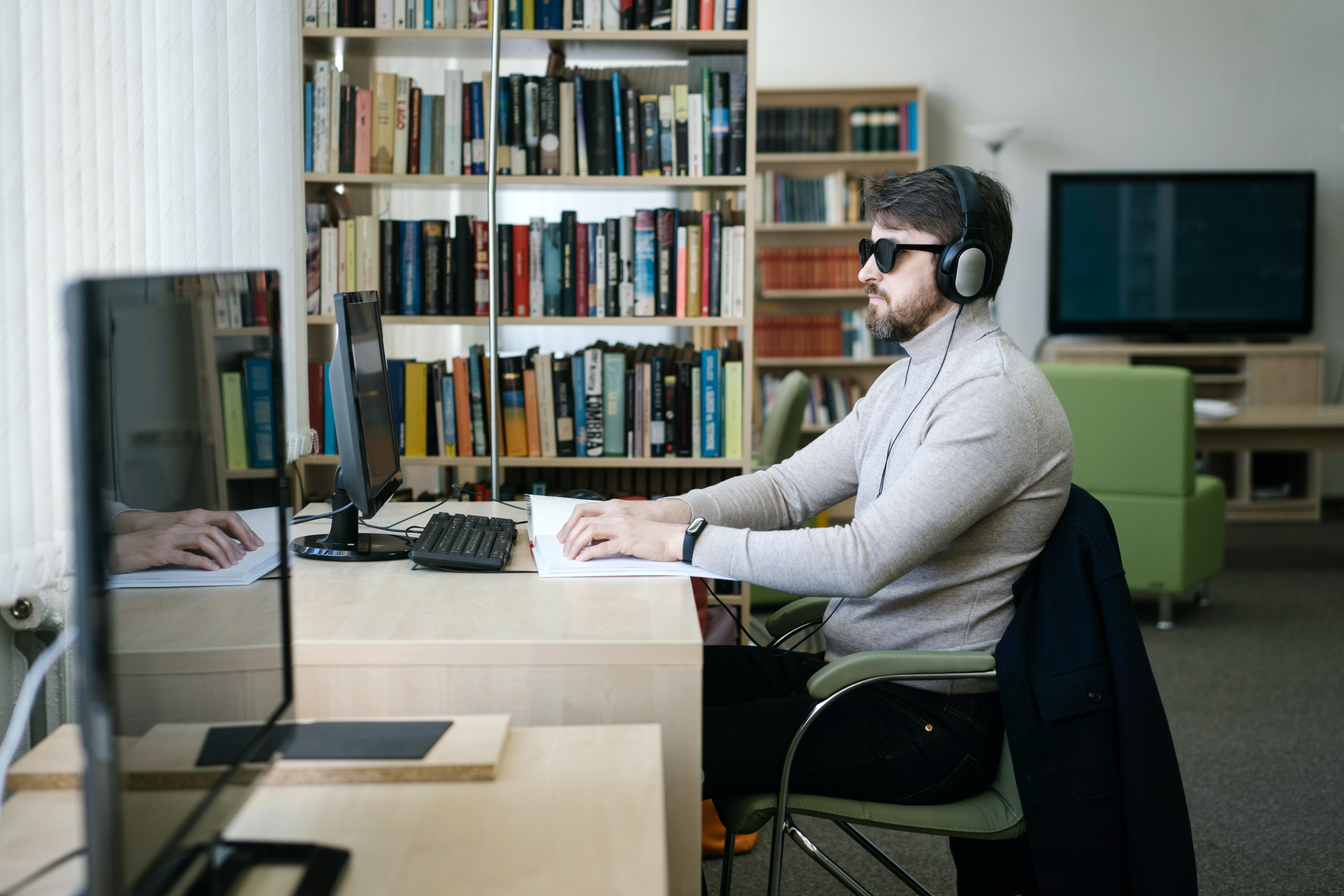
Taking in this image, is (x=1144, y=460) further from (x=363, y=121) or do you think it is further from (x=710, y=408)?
(x=363, y=121)

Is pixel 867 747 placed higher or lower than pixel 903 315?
lower

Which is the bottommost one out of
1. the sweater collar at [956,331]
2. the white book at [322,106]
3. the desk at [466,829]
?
the desk at [466,829]

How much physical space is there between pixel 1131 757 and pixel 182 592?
1023mm

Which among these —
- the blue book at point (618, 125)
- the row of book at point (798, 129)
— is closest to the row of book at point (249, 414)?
the blue book at point (618, 125)

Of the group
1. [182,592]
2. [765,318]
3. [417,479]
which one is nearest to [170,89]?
[182,592]

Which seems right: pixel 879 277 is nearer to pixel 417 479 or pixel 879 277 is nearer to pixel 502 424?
pixel 502 424

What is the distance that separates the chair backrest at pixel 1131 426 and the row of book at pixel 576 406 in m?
1.20

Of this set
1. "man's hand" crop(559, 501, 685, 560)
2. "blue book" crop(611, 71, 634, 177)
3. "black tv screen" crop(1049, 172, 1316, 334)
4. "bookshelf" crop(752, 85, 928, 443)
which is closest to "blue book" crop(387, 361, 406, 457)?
"blue book" crop(611, 71, 634, 177)

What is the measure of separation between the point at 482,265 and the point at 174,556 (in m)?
2.01

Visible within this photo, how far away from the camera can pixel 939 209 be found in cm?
144

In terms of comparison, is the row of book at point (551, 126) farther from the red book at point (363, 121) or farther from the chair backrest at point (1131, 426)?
the chair backrest at point (1131, 426)

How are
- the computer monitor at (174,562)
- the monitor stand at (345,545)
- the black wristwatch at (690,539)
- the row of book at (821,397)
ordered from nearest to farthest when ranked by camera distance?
the computer monitor at (174,562)
the black wristwatch at (690,539)
the monitor stand at (345,545)
the row of book at (821,397)

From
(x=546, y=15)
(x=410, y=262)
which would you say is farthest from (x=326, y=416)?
(x=546, y=15)

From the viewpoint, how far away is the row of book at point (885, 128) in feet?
17.6
